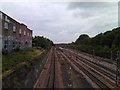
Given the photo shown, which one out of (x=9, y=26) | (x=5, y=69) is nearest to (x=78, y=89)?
(x=5, y=69)

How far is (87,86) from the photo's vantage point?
1068 inches

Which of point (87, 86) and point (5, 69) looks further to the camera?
point (87, 86)

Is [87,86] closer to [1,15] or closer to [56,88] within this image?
[56,88]

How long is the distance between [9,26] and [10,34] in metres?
1.94

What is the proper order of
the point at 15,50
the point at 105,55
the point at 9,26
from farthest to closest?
the point at 105,55 < the point at 15,50 < the point at 9,26

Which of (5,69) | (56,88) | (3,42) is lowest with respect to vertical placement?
(56,88)

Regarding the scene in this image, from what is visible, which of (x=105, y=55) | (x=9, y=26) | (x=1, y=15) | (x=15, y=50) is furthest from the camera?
(x=105, y=55)

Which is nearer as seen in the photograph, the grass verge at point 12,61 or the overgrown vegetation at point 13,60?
the grass verge at point 12,61

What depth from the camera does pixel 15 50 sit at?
5122 centimetres

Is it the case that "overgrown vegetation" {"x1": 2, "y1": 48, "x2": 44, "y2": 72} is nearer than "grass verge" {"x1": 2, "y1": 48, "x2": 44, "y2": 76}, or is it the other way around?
"grass verge" {"x1": 2, "y1": 48, "x2": 44, "y2": 76}

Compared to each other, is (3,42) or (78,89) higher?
(3,42)

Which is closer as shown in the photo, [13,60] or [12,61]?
[12,61]

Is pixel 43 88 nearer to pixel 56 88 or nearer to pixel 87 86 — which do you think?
pixel 56 88

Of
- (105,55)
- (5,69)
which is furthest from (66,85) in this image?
(105,55)
